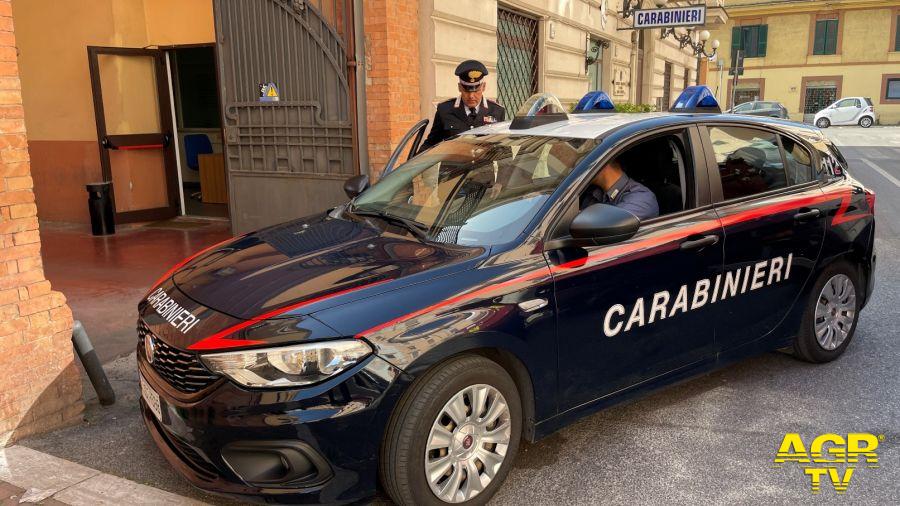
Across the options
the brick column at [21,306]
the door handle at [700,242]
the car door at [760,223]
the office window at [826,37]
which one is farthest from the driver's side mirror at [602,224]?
the office window at [826,37]

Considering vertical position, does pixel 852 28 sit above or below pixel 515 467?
above

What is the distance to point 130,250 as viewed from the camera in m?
7.97

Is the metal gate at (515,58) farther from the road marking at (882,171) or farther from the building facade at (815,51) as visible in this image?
the building facade at (815,51)

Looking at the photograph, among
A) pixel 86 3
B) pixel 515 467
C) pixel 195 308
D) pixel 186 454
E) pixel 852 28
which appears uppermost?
pixel 852 28

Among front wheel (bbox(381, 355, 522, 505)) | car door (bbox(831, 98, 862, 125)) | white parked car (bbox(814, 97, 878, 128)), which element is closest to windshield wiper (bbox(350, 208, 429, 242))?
front wheel (bbox(381, 355, 522, 505))

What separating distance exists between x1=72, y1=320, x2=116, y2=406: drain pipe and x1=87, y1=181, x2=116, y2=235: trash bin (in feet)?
17.5

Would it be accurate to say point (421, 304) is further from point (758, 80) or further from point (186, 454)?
point (758, 80)

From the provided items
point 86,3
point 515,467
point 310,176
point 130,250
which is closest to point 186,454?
point 515,467

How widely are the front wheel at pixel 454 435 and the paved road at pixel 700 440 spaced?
0.25 metres

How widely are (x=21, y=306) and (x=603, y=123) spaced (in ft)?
10.2

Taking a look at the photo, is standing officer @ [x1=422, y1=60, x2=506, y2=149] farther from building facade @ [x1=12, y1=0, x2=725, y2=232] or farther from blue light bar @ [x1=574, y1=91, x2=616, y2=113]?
building facade @ [x1=12, y1=0, x2=725, y2=232]

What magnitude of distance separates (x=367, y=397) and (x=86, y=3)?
8.50 meters

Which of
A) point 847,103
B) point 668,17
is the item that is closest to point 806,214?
point 668,17

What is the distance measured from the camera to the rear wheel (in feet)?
14.2
